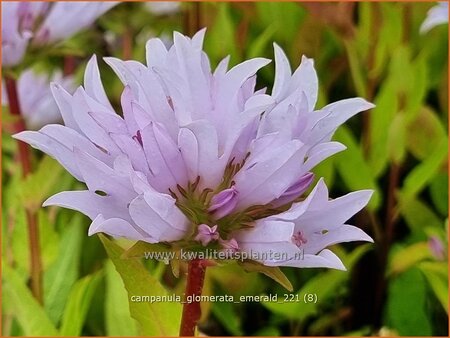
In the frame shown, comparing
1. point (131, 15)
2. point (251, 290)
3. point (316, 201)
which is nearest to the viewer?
point (316, 201)

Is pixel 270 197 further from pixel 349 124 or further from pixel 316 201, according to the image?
pixel 349 124

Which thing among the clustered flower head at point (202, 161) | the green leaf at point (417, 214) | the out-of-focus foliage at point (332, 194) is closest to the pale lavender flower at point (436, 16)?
the out-of-focus foliage at point (332, 194)

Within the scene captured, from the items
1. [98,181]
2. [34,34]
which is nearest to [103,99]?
[98,181]

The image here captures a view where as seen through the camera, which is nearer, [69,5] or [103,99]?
[103,99]

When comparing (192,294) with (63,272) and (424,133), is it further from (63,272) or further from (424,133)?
(424,133)

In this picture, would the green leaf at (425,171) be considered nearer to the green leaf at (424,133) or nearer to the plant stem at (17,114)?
the green leaf at (424,133)

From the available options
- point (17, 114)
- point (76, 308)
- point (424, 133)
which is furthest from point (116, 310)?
point (424, 133)

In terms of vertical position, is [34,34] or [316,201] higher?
[34,34]
